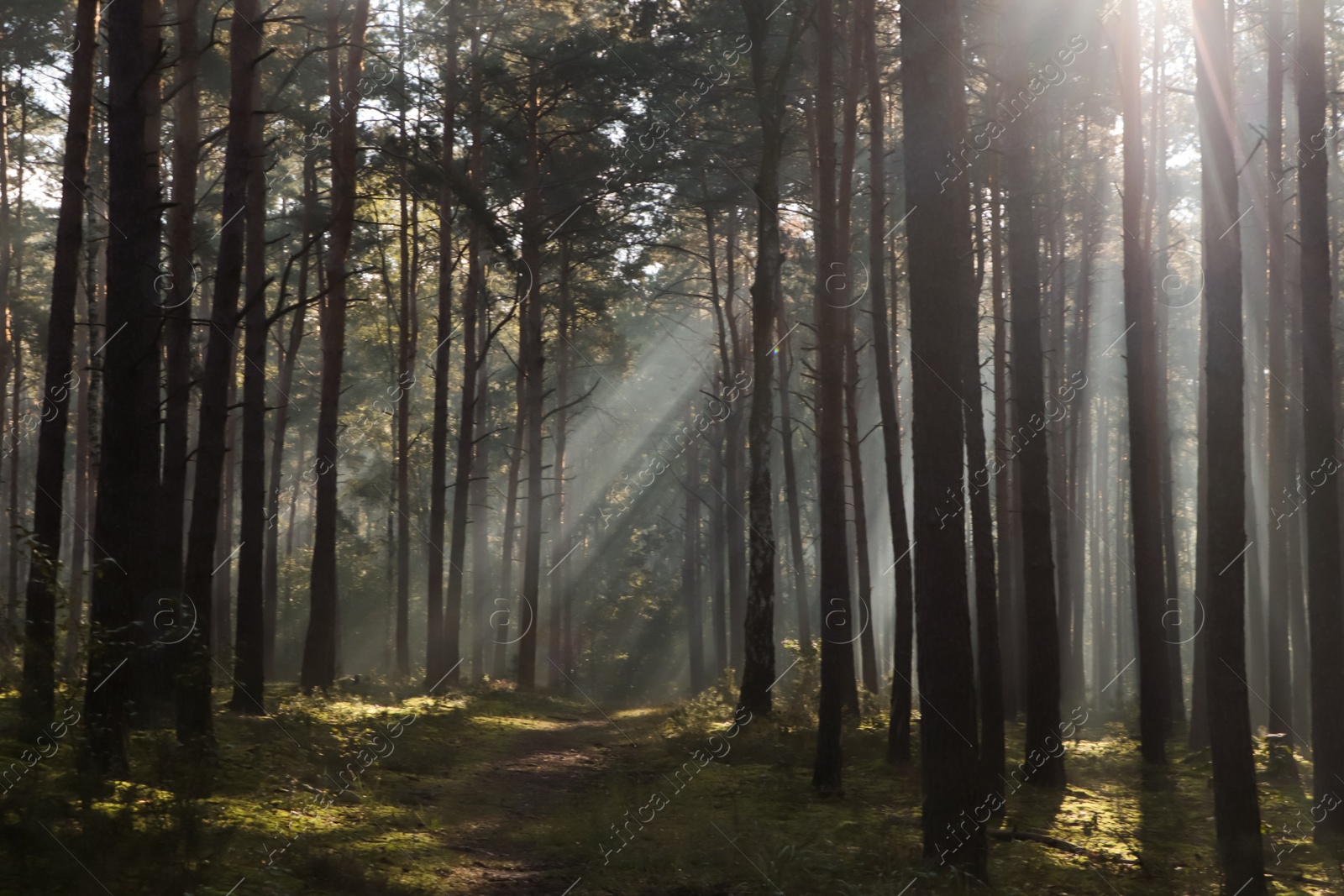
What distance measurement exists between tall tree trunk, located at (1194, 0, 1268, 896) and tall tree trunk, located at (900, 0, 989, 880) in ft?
7.00

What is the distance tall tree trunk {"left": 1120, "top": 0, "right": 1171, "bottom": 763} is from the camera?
13.8 meters

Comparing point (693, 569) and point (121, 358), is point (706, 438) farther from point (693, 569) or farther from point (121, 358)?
point (121, 358)

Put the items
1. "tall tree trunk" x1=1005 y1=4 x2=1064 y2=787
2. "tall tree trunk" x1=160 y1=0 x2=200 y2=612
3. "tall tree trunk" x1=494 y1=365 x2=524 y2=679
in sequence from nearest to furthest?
"tall tree trunk" x1=160 y1=0 x2=200 y2=612
"tall tree trunk" x1=1005 y1=4 x2=1064 y2=787
"tall tree trunk" x1=494 y1=365 x2=524 y2=679

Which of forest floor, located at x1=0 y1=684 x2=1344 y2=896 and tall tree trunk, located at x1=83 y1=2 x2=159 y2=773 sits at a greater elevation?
tall tree trunk, located at x1=83 y1=2 x2=159 y2=773

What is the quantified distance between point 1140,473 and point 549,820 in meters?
9.93

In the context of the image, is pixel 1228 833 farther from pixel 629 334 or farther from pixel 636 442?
pixel 636 442

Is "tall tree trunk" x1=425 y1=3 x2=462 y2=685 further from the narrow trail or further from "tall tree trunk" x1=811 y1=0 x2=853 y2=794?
"tall tree trunk" x1=811 y1=0 x2=853 y2=794

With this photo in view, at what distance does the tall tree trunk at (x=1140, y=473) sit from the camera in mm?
13789

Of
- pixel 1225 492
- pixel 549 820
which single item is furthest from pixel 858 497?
pixel 1225 492

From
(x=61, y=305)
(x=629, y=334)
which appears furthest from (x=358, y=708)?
(x=629, y=334)

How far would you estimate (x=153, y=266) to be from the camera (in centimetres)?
906

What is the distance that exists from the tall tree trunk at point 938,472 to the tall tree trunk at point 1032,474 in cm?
432

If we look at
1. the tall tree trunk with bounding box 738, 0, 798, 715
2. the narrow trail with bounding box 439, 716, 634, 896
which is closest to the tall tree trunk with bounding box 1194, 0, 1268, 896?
the narrow trail with bounding box 439, 716, 634, 896

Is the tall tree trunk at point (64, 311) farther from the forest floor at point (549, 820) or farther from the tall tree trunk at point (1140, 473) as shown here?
the tall tree trunk at point (1140, 473)
